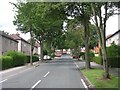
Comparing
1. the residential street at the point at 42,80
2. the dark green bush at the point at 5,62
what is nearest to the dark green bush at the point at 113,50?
the dark green bush at the point at 5,62

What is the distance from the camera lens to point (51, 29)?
236 ft

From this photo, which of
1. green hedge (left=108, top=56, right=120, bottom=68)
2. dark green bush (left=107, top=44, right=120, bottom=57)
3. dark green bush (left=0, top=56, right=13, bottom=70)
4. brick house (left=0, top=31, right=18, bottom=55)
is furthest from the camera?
brick house (left=0, top=31, right=18, bottom=55)

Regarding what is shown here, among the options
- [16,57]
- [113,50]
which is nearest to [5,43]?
[16,57]

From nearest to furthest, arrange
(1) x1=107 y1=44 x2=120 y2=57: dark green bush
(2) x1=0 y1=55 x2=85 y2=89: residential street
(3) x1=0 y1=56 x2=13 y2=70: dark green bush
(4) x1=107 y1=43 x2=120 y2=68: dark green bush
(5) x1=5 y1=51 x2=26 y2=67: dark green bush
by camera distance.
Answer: (2) x1=0 y1=55 x2=85 y2=89: residential street < (3) x1=0 y1=56 x2=13 y2=70: dark green bush < (4) x1=107 y1=43 x2=120 y2=68: dark green bush < (1) x1=107 y1=44 x2=120 y2=57: dark green bush < (5) x1=5 y1=51 x2=26 y2=67: dark green bush

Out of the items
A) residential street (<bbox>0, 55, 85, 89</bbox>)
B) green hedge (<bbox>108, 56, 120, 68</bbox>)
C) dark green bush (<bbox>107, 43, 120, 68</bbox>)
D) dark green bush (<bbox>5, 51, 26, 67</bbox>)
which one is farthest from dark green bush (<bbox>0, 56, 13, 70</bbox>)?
green hedge (<bbox>108, 56, 120, 68</bbox>)

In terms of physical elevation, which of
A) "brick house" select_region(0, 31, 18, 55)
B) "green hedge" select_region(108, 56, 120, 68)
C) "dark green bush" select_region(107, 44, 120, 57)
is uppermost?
"brick house" select_region(0, 31, 18, 55)

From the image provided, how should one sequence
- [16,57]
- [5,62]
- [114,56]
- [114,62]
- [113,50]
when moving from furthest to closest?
[16,57]
[113,50]
[114,56]
[114,62]
[5,62]

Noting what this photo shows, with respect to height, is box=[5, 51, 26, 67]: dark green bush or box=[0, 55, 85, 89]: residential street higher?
box=[5, 51, 26, 67]: dark green bush

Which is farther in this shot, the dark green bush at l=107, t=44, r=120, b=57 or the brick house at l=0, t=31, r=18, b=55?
the brick house at l=0, t=31, r=18, b=55

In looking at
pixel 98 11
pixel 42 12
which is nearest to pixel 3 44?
pixel 42 12

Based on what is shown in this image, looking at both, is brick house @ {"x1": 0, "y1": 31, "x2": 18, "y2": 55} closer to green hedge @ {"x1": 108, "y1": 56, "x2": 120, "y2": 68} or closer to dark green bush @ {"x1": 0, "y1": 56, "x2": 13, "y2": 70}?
dark green bush @ {"x1": 0, "y1": 56, "x2": 13, "y2": 70}

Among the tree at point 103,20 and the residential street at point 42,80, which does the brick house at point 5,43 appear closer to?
the residential street at point 42,80

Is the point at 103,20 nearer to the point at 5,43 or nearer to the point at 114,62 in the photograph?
the point at 114,62

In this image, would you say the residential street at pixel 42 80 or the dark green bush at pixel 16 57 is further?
the dark green bush at pixel 16 57
